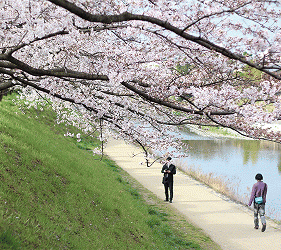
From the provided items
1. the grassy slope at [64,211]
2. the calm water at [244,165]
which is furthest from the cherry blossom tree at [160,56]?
the calm water at [244,165]

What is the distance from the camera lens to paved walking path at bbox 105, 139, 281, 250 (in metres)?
7.24

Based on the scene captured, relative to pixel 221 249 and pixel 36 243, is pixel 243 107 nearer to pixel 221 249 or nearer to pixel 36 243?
pixel 36 243

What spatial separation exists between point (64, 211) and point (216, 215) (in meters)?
5.79

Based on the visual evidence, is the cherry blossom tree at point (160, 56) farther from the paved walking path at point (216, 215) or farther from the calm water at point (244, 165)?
the calm water at point (244, 165)

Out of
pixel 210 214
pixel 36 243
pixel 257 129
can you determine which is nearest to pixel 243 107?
pixel 257 129

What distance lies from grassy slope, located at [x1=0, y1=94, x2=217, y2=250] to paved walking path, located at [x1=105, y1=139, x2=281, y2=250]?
67 cm

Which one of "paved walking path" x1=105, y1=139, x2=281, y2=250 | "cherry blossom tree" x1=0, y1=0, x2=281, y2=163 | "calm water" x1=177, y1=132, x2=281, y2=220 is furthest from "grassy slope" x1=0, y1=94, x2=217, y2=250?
"calm water" x1=177, y1=132, x2=281, y2=220

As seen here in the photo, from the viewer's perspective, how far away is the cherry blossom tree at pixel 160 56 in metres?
2.92

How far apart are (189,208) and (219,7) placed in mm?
8058

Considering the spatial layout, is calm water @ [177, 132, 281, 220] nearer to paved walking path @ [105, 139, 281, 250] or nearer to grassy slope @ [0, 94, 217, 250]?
paved walking path @ [105, 139, 281, 250]

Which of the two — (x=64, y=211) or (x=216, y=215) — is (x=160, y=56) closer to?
(x=64, y=211)

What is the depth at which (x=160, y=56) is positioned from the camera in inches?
204

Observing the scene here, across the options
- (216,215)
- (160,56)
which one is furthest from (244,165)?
(160,56)

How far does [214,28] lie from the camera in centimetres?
354
